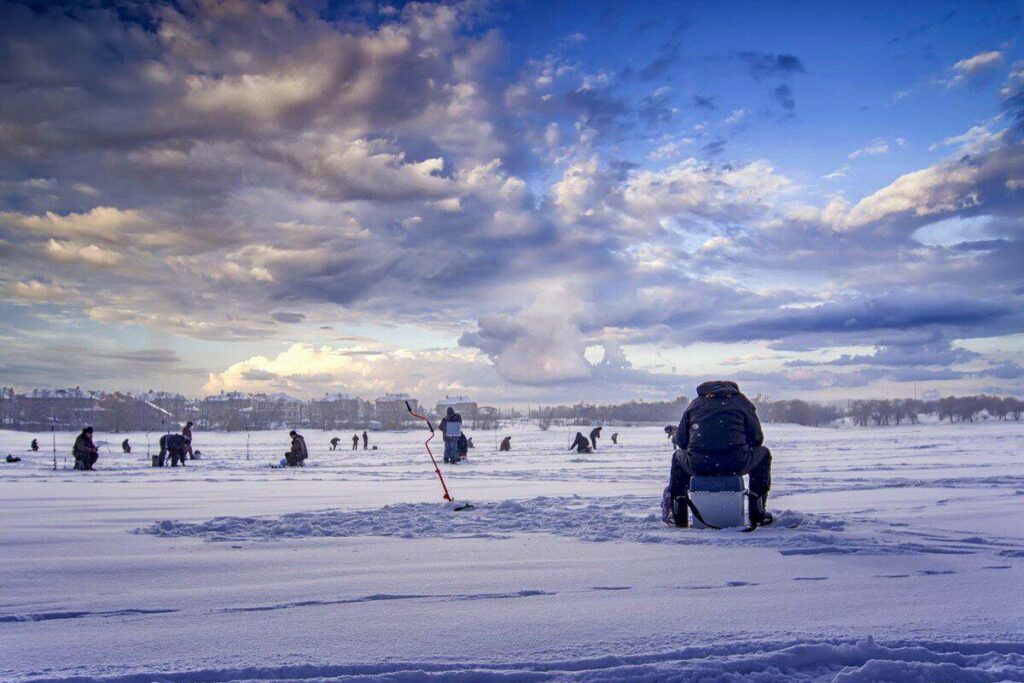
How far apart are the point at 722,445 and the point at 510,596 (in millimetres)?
3948

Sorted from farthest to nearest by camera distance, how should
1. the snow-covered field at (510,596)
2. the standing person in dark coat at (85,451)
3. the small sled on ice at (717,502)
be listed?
the standing person in dark coat at (85,451)
the small sled on ice at (717,502)
the snow-covered field at (510,596)

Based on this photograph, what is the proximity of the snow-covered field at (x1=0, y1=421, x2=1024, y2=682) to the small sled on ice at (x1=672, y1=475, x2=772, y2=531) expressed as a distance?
33 cm

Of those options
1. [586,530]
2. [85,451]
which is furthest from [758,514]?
[85,451]

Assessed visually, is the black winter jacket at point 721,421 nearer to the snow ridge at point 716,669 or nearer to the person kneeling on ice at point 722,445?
the person kneeling on ice at point 722,445

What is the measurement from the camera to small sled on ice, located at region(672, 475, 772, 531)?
25.8 feet

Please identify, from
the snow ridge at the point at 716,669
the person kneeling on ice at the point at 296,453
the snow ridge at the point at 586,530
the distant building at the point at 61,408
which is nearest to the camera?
the snow ridge at the point at 716,669

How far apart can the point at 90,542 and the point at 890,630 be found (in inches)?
268

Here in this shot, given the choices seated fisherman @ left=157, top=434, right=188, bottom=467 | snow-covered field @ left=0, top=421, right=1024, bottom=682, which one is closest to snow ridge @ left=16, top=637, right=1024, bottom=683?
snow-covered field @ left=0, top=421, right=1024, bottom=682

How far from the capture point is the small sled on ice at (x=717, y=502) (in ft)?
25.8

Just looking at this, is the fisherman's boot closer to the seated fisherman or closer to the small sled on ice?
the small sled on ice

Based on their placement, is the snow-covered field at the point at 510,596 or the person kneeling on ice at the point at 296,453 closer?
the snow-covered field at the point at 510,596

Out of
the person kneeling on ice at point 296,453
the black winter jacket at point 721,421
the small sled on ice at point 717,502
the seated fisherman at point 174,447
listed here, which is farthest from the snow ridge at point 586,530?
the seated fisherman at point 174,447

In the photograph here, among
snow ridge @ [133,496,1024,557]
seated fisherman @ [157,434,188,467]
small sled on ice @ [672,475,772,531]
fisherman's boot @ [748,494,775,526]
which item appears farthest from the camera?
seated fisherman @ [157,434,188,467]

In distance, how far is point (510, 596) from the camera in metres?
4.75
